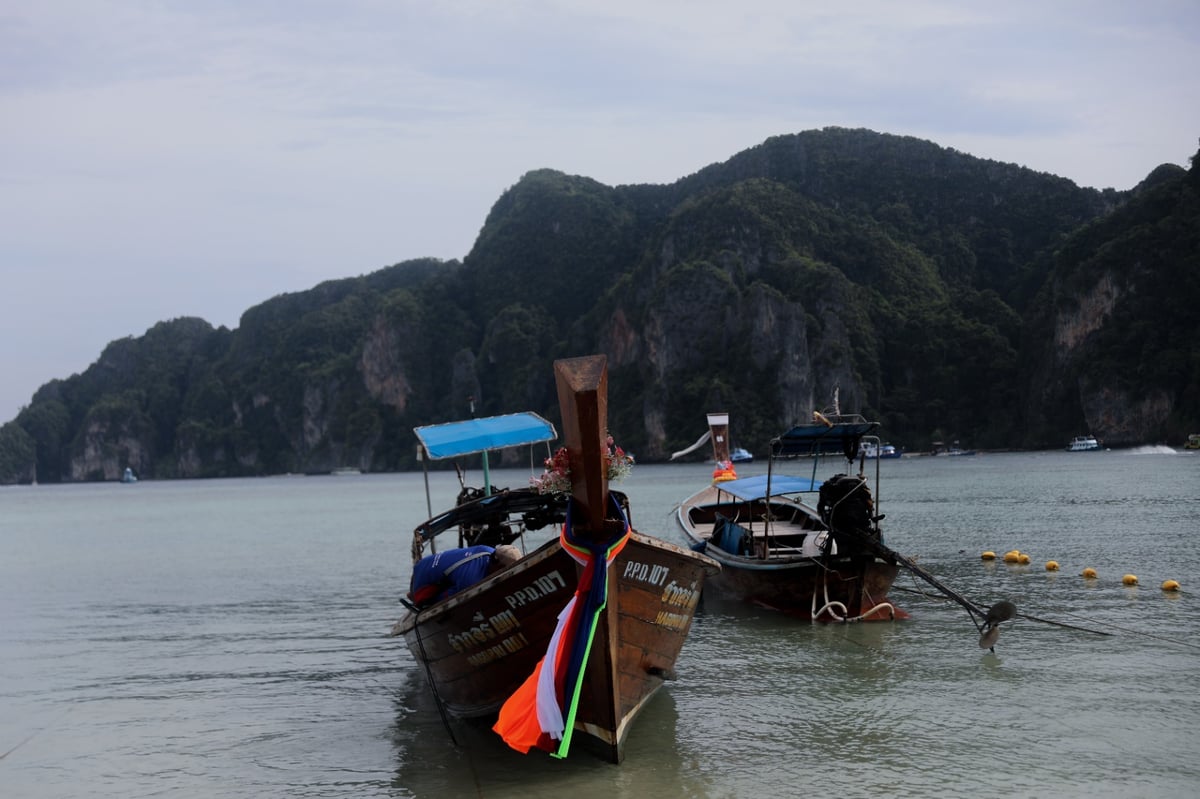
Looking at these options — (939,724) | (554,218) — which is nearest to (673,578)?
(939,724)

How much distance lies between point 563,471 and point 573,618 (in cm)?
202

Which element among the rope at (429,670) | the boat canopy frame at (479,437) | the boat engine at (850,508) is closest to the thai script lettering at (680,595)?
the rope at (429,670)

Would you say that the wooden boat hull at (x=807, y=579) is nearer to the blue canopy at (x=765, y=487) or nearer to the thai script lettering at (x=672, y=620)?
the blue canopy at (x=765, y=487)

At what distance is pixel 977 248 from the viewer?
159 m

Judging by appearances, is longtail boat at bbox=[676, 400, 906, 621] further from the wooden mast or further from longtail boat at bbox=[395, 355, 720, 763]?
the wooden mast

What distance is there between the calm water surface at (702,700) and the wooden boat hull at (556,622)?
0.68m

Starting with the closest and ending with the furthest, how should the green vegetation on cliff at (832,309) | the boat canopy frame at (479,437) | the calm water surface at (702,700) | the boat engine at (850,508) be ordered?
the calm water surface at (702,700) → the boat canopy frame at (479,437) → the boat engine at (850,508) → the green vegetation on cliff at (832,309)

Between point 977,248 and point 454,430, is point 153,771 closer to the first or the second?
point 454,430

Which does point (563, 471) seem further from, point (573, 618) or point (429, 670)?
point (429, 670)

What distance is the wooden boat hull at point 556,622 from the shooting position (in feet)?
32.1

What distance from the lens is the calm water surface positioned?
10.3 meters

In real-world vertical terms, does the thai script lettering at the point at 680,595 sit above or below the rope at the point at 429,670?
above

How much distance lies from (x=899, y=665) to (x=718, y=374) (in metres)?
129

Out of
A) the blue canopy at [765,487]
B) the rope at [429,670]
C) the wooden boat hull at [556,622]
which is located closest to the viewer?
the wooden boat hull at [556,622]
